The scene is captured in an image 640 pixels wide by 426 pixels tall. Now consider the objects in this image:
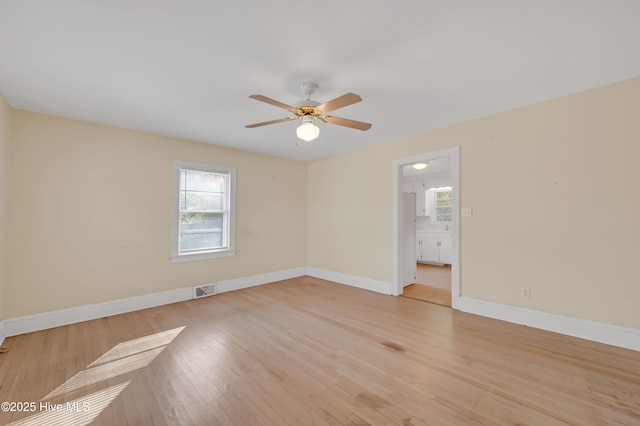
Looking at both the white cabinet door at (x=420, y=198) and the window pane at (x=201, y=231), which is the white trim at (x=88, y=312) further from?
the white cabinet door at (x=420, y=198)

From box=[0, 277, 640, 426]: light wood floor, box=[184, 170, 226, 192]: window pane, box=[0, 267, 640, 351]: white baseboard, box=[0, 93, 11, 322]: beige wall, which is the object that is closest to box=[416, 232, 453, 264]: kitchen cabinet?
box=[0, 267, 640, 351]: white baseboard

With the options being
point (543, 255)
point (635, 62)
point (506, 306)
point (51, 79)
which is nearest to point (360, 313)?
point (506, 306)

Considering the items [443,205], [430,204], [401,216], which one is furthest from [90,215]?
[443,205]

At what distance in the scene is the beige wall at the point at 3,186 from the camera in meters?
2.78

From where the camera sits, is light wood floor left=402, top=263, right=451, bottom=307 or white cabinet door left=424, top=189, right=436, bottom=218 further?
white cabinet door left=424, top=189, right=436, bottom=218

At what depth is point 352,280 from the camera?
512 centimetres

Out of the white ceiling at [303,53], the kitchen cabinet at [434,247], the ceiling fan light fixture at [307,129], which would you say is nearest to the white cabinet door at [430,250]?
the kitchen cabinet at [434,247]

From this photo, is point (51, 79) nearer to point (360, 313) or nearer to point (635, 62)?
point (360, 313)

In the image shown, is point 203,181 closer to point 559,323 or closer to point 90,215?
point 90,215

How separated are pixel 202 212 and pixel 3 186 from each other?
2.28 meters

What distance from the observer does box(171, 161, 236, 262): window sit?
4289 millimetres

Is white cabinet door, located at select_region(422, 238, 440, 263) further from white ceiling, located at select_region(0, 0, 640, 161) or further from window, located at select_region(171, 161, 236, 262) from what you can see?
window, located at select_region(171, 161, 236, 262)

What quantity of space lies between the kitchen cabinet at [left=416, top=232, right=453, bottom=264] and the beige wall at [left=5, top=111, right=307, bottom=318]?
5446 mm

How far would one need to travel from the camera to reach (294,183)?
5.97 m
